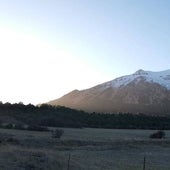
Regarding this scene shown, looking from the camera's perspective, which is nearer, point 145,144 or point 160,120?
point 145,144

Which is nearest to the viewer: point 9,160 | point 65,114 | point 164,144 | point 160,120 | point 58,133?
point 9,160

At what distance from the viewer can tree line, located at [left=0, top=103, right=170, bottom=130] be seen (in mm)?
116750

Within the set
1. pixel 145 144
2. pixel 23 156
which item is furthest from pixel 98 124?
pixel 23 156

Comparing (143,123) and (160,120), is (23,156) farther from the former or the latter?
(160,120)

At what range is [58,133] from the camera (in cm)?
6912

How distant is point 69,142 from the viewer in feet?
189

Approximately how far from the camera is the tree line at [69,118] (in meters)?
117

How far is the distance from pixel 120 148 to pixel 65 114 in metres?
74.4

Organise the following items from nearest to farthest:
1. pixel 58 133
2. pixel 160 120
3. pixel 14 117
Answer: pixel 58 133 → pixel 14 117 → pixel 160 120

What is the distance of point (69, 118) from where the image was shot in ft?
406

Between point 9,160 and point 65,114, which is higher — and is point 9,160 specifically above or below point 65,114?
below

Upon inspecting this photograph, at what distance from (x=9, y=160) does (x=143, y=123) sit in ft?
331

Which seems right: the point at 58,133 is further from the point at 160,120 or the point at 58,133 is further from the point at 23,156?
the point at 160,120

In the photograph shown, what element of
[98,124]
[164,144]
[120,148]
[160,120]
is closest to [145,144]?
[164,144]
